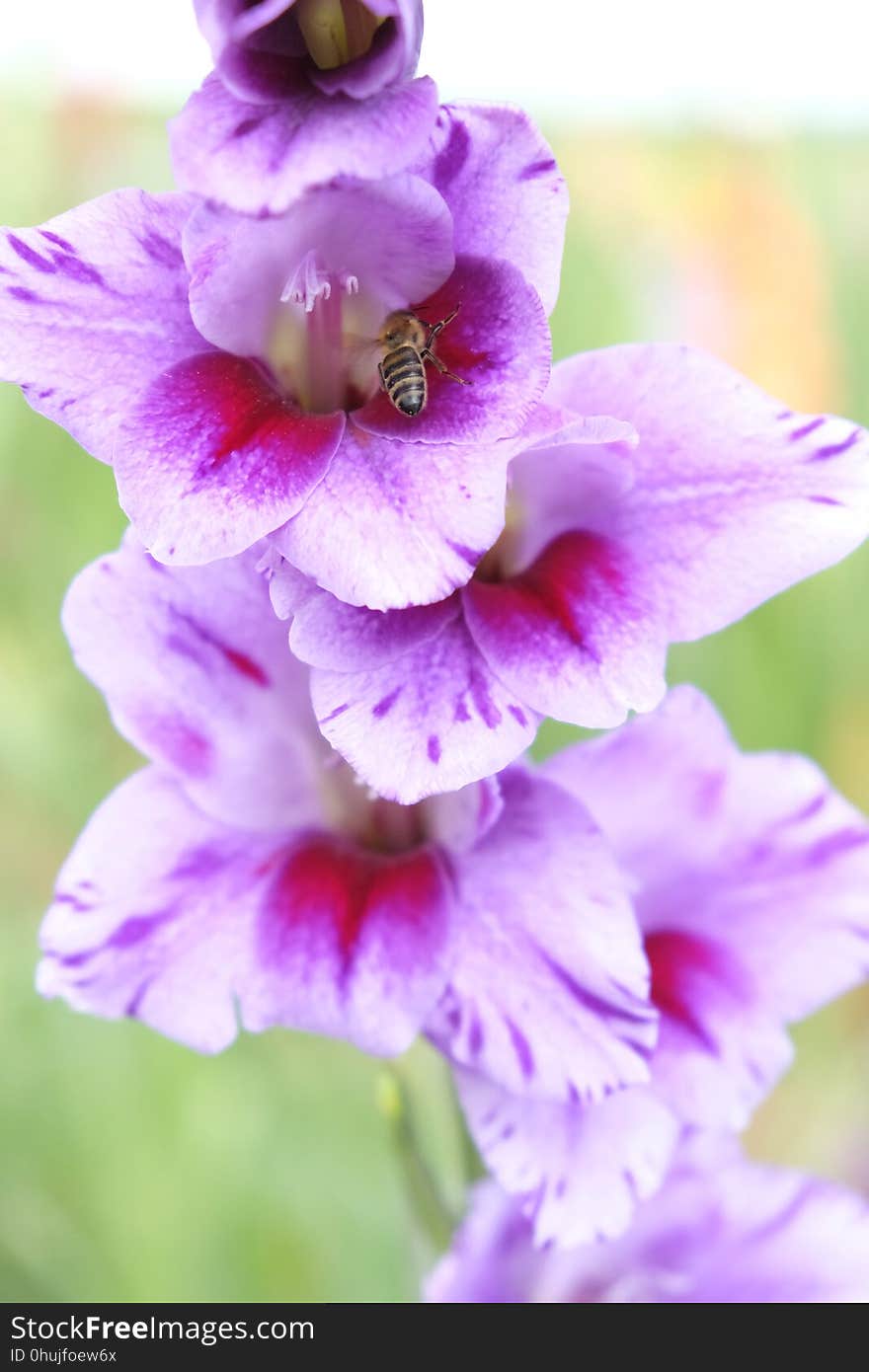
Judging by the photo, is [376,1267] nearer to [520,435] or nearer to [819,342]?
[520,435]

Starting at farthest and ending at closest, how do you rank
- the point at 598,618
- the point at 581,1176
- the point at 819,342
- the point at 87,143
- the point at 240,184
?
the point at 87,143
the point at 819,342
the point at 581,1176
the point at 598,618
the point at 240,184

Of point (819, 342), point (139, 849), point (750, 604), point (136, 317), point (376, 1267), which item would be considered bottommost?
point (376, 1267)

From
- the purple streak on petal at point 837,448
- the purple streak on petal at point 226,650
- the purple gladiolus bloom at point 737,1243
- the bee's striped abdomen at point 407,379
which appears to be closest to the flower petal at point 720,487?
the purple streak on petal at point 837,448

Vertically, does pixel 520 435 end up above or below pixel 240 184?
below

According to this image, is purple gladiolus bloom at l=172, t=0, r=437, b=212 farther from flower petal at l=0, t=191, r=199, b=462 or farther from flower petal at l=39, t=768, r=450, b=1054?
flower petal at l=39, t=768, r=450, b=1054

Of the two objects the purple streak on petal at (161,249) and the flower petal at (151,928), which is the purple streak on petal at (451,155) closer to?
the purple streak on petal at (161,249)

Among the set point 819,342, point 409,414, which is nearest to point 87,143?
point 819,342
